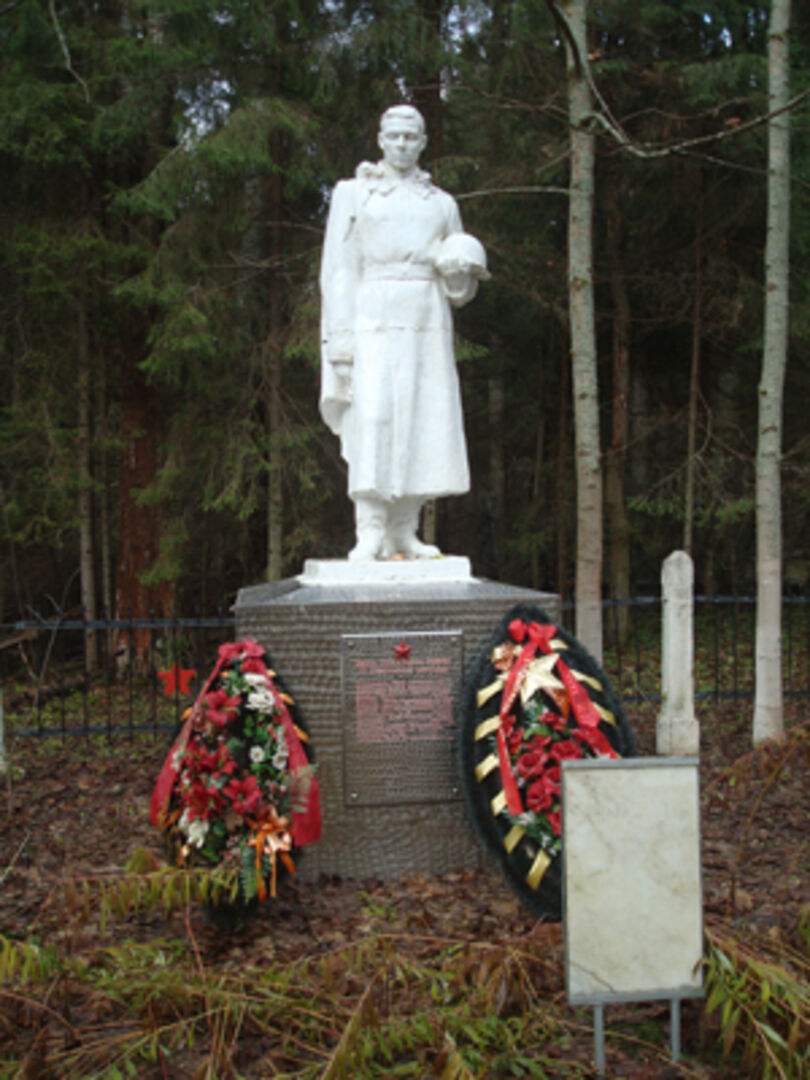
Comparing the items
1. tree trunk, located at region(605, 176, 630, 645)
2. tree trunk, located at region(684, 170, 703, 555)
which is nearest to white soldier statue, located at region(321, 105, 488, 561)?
tree trunk, located at region(684, 170, 703, 555)

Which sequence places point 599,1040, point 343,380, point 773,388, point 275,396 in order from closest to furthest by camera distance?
point 599,1040, point 343,380, point 773,388, point 275,396

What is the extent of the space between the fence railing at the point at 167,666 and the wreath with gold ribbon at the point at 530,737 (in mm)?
2786

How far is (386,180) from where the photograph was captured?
179 inches

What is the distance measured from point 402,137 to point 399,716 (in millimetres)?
2573

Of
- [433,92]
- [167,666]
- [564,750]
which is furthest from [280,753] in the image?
[433,92]

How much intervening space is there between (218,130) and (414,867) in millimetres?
6658

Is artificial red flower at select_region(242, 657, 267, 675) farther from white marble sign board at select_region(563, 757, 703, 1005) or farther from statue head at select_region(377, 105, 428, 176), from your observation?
statue head at select_region(377, 105, 428, 176)

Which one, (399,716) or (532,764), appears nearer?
(532,764)

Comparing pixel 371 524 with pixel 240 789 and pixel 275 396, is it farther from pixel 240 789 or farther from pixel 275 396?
pixel 275 396

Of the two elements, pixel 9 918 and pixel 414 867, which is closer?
pixel 9 918

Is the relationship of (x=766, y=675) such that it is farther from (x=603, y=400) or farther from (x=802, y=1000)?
(x=603, y=400)

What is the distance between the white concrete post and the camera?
598cm

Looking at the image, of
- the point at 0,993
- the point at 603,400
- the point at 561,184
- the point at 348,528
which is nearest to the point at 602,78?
the point at 561,184

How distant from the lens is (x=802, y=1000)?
2.08 metres
